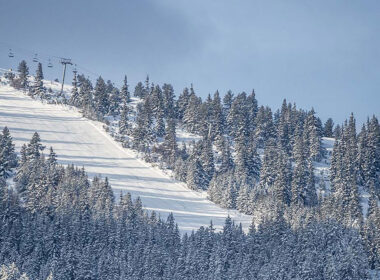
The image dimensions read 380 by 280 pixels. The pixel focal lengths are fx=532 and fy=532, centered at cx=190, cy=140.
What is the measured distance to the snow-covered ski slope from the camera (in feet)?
315

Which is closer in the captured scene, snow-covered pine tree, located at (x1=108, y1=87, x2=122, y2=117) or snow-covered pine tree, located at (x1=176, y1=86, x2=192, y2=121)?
snow-covered pine tree, located at (x1=108, y1=87, x2=122, y2=117)

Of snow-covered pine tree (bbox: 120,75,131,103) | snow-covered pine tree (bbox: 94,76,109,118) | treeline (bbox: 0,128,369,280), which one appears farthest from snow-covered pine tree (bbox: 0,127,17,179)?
snow-covered pine tree (bbox: 120,75,131,103)

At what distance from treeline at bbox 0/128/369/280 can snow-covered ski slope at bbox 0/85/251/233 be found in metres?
13.0

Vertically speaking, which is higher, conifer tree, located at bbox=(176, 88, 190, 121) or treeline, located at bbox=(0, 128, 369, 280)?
conifer tree, located at bbox=(176, 88, 190, 121)

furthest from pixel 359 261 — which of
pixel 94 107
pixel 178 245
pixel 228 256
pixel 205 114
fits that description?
pixel 94 107

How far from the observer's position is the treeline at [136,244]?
61938 mm

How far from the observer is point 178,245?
72.4 metres

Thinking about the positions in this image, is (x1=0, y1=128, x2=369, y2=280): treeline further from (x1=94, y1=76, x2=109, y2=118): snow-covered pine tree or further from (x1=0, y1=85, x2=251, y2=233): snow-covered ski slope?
(x1=94, y1=76, x2=109, y2=118): snow-covered pine tree

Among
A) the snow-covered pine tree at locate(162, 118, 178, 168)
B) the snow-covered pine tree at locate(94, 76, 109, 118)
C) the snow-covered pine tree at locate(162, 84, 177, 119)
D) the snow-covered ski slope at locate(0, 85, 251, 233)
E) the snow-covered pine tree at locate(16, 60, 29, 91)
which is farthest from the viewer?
the snow-covered pine tree at locate(16, 60, 29, 91)

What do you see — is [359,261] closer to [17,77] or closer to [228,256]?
[228,256]

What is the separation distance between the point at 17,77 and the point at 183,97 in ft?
170

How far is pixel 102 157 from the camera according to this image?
389ft

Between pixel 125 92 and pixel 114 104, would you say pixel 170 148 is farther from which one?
pixel 125 92

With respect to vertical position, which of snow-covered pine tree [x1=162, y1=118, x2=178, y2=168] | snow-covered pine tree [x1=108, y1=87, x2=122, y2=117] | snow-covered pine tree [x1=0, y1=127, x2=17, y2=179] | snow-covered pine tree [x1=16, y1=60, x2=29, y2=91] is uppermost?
snow-covered pine tree [x1=16, y1=60, x2=29, y2=91]
